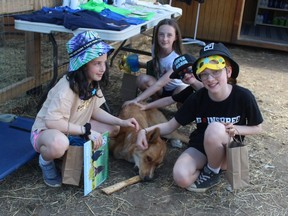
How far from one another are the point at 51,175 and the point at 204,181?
1158mm

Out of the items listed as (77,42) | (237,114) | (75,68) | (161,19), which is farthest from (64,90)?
(161,19)

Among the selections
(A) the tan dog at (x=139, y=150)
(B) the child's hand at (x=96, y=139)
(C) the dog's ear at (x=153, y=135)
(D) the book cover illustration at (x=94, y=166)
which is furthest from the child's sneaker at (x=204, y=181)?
(B) the child's hand at (x=96, y=139)

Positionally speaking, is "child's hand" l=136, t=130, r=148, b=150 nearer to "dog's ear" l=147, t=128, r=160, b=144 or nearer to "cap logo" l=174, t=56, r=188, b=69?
"dog's ear" l=147, t=128, r=160, b=144

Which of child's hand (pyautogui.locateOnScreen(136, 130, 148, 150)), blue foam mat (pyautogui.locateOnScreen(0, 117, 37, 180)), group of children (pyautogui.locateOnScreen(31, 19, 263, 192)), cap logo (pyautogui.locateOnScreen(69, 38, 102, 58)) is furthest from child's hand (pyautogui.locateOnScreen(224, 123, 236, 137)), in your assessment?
blue foam mat (pyautogui.locateOnScreen(0, 117, 37, 180))

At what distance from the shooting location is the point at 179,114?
2982 millimetres

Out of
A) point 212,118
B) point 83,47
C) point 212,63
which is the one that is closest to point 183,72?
point 212,118

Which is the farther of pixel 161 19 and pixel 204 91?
pixel 161 19

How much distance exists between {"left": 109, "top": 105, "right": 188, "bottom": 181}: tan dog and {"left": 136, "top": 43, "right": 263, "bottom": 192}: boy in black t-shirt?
0.10m

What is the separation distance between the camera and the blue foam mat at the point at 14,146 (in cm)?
266

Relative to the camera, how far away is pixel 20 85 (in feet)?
12.8

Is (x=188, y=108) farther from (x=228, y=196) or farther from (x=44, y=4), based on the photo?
(x=44, y=4)

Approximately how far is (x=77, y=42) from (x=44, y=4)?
167 cm

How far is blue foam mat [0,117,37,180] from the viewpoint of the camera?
266 cm

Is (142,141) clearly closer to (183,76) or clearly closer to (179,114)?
(179,114)
